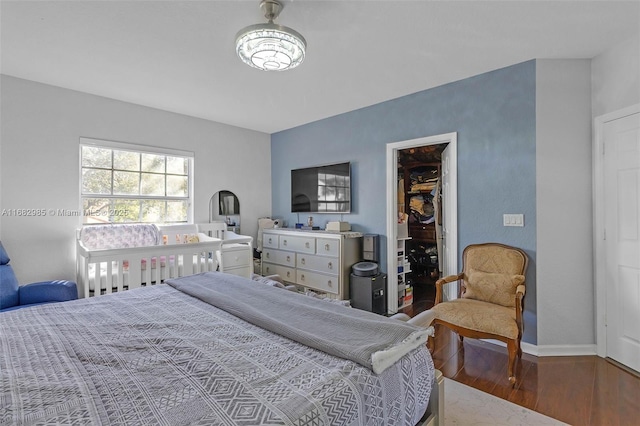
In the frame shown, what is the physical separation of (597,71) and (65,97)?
5.16 metres

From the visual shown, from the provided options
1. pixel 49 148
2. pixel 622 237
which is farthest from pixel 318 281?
pixel 49 148

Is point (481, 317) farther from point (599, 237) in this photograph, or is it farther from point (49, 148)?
point (49, 148)

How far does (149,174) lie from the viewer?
3982 mm

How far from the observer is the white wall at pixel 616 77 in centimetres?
230

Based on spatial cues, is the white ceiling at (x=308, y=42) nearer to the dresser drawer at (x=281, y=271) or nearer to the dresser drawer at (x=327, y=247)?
the dresser drawer at (x=327, y=247)

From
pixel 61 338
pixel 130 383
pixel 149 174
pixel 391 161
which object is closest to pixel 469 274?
pixel 391 161

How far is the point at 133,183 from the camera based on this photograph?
12.7 ft

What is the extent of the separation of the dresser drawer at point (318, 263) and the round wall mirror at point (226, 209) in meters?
1.30

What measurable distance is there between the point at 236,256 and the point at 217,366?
293cm

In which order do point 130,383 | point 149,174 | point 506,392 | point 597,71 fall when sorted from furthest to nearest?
point 149,174, point 597,71, point 506,392, point 130,383

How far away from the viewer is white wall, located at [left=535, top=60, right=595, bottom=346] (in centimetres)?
262

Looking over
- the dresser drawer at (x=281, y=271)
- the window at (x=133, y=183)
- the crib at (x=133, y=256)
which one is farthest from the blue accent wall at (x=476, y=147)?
the window at (x=133, y=183)

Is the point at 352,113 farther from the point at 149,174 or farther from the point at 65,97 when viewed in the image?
the point at 65,97

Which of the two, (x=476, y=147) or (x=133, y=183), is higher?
(x=476, y=147)
